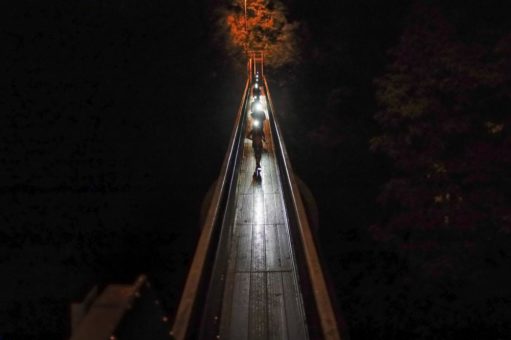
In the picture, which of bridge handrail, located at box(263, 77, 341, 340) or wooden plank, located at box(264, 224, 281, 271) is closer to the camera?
bridge handrail, located at box(263, 77, 341, 340)

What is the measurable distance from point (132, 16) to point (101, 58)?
2289 millimetres

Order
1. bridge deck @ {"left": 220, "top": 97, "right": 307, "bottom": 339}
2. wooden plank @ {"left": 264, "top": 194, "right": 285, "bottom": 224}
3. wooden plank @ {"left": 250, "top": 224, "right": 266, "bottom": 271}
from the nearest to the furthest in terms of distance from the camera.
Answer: bridge deck @ {"left": 220, "top": 97, "right": 307, "bottom": 339}
wooden plank @ {"left": 250, "top": 224, "right": 266, "bottom": 271}
wooden plank @ {"left": 264, "top": 194, "right": 285, "bottom": 224}

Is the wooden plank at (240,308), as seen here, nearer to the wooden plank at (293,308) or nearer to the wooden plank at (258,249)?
the wooden plank at (258,249)

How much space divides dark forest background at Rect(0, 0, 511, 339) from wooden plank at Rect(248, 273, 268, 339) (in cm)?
355

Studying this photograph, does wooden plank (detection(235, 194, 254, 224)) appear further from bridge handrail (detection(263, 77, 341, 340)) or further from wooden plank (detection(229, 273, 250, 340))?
wooden plank (detection(229, 273, 250, 340))

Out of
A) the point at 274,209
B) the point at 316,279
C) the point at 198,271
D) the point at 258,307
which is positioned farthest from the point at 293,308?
the point at 274,209

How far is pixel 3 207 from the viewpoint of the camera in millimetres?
19891

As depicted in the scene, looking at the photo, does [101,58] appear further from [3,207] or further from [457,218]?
[457,218]

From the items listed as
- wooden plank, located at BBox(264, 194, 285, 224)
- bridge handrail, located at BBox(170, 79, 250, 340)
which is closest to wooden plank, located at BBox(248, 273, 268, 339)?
bridge handrail, located at BBox(170, 79, 250, 340)

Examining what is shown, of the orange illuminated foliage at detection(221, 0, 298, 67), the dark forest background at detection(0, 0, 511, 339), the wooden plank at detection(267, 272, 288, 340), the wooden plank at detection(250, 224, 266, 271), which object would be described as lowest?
the wooden plank at detection(267, 272, 288, 340)

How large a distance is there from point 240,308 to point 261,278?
0.85 metres

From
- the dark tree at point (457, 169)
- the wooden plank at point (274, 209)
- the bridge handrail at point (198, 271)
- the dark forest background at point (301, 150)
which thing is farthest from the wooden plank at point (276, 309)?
the dark tree at point (457, 169)

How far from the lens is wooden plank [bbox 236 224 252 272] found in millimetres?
6840

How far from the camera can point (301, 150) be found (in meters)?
23.5
